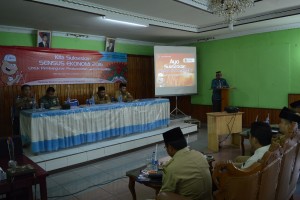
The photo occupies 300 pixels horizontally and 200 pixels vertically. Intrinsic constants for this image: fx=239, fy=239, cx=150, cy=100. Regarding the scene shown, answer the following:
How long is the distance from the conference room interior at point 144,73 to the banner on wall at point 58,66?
115 millimetres

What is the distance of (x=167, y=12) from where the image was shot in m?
5.02

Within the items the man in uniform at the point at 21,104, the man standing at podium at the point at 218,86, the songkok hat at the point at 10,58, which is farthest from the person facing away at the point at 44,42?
the man standing at podium at the point at 218,86

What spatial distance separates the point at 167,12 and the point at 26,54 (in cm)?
336

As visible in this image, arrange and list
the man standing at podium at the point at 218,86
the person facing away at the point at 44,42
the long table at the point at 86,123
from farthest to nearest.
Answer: the man standing at podium at the point at 218,86, the person facing away at the point at 44,42, the long table at the point at 86,123

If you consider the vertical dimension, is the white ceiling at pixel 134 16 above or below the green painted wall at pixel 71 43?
above

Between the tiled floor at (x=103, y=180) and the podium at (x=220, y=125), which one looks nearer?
the tiled floor at (x=103, y=180)

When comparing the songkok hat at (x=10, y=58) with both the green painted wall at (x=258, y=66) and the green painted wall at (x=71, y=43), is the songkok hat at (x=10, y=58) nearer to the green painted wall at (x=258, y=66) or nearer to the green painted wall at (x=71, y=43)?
the green painted wall at (x=71, y=43)

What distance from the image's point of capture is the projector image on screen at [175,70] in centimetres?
727

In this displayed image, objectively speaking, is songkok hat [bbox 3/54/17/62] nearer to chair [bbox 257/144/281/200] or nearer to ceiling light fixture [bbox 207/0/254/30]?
ceiling light fixture [bbox 207/0/254/30]

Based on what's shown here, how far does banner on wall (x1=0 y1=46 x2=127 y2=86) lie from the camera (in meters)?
5.36

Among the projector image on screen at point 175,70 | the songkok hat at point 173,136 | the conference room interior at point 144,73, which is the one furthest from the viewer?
the projector image on screen at point 175,70

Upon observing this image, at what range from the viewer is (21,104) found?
16.5ft

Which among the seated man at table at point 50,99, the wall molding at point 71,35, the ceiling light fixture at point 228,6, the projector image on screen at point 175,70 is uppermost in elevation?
the wall molding at point 71,35

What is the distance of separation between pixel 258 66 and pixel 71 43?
16.9 feet
